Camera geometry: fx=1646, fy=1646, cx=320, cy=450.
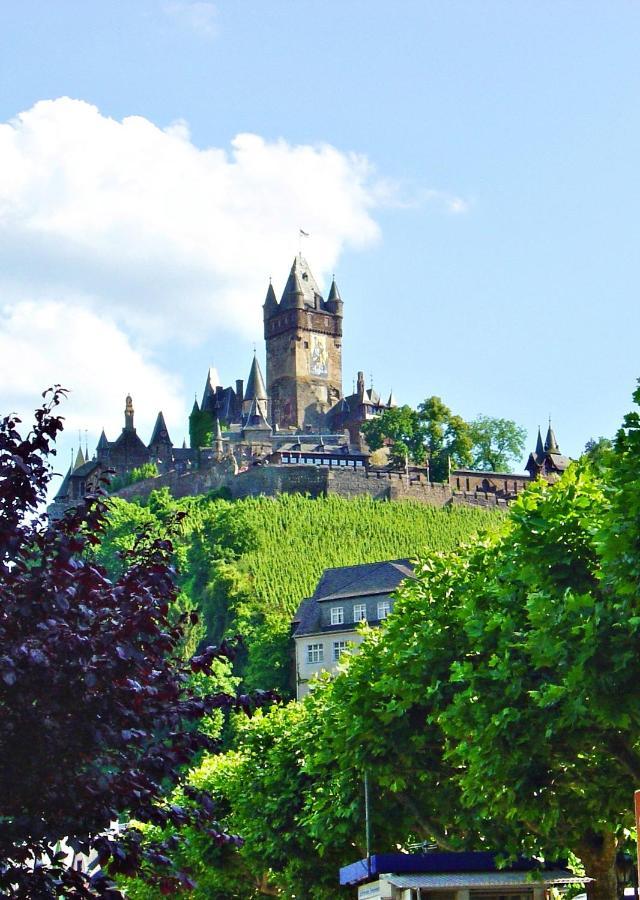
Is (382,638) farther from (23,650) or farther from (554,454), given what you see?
(554,454)

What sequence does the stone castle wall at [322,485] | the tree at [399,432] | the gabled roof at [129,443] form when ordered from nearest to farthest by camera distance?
the stone castle wall at [322,485] < the tree at [399,432] < the gabled roof at [129,443]

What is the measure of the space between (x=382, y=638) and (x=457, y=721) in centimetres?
1116

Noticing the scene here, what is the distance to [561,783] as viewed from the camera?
3478 cm

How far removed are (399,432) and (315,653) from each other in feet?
232

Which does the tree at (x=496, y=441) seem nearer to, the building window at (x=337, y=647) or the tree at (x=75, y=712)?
the building window at (x=337, y=647)

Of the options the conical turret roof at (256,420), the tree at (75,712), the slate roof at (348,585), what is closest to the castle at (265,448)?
the conical turret roof at (256,420)

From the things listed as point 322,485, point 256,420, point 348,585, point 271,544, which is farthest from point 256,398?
point 348,585

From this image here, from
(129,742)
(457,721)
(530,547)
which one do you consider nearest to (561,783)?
(457,721)

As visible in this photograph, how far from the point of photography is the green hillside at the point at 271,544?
13962 cm

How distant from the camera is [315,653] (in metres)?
116

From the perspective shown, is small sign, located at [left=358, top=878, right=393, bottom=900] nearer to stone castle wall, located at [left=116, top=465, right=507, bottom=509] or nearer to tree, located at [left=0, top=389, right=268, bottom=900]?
tree, located at [left=0, top=389, right=268, bottom=900]

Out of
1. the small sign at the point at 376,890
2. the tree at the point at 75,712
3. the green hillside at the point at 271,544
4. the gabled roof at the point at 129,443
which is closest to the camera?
the tree at the point at 75,712

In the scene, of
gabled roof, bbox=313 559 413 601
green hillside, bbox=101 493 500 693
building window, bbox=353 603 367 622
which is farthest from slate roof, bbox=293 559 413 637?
green hillside, bbox=101 493 500 693

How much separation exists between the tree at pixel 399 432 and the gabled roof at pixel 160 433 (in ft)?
83.4
